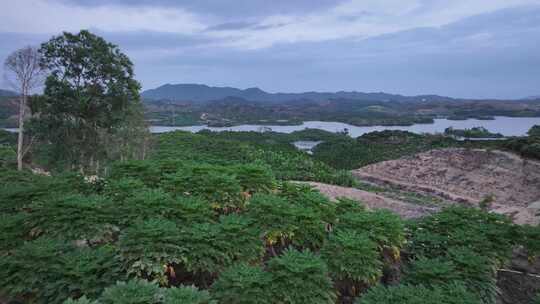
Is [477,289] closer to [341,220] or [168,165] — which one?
[341,220]

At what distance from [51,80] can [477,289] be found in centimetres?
1653

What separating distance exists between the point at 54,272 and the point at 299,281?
2.84 meters

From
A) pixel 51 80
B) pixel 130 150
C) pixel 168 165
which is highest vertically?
pixel 51 80

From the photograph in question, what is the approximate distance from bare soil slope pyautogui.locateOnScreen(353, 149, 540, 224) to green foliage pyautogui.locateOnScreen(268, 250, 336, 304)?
20046mm

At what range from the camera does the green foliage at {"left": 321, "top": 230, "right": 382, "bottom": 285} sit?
206 inches

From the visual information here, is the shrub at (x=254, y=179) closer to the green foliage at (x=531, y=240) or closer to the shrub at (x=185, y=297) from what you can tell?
the shrub at (x=185, y=297)

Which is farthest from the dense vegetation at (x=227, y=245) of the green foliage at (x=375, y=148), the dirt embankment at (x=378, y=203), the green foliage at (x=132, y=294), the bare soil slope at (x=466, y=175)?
the green foliage at (x=375, y=148)

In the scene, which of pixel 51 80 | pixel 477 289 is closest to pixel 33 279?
pixel 477 289

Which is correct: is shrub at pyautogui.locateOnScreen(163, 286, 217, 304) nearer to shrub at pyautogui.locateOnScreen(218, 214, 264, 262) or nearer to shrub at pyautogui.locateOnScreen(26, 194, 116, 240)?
shrub at pyautogui.locateOnScreen(218, 214, 264, 262)

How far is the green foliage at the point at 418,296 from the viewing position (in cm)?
434

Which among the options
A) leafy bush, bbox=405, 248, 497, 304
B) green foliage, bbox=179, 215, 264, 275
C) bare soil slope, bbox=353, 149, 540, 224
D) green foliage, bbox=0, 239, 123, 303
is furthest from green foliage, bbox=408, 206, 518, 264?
bare soil slope, bbox=353, 149, 540, 224

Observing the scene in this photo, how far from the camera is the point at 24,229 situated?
576 centimetres

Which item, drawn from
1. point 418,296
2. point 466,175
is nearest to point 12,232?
point 418,296

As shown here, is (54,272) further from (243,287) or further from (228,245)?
(243,287)
